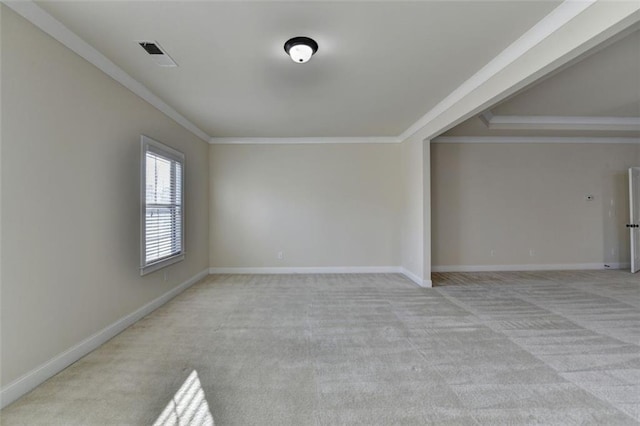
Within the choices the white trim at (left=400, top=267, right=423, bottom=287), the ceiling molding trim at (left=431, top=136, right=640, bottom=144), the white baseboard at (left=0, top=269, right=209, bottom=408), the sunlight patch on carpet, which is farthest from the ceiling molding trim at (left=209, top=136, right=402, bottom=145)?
the sunlight patch on carpet

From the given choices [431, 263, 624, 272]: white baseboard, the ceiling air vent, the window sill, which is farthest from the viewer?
[431, 263, 624, 272]: white baseboard

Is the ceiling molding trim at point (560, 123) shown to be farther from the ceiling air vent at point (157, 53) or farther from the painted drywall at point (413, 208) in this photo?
the ceiling air vent at point (157, 53)

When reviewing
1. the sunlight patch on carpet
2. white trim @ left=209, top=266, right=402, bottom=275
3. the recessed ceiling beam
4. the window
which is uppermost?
the recessed ceiling beam

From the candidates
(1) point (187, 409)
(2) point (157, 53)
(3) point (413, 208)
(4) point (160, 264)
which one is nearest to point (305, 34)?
(2) point (157, 53)

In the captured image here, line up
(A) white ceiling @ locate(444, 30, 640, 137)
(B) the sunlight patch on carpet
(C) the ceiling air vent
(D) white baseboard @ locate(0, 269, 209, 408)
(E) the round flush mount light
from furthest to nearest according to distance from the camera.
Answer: (A) white ceiling @ locate(444, 30, 640, 137) < (C) the ceiling air vent < (E) the round flush mount light < (D) white baseboard @ locate(0, 269, 209, 408) < (B) the sunlight patch on carpet

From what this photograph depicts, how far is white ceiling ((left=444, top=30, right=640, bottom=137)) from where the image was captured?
2.95 metres

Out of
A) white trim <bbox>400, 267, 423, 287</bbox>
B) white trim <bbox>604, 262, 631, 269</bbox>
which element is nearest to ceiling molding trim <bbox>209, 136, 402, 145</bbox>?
white trim <bbox>400, 267, 423, 287</bbox>

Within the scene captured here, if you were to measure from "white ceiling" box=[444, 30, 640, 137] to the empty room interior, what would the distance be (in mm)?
56

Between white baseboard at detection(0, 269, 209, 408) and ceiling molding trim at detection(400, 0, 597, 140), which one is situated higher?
ceiling molding trim at detection(400, 0, 597, 140)

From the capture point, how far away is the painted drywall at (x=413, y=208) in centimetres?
485

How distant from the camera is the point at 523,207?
5.95m

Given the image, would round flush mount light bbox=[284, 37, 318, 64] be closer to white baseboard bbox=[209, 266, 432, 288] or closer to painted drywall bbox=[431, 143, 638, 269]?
white baseboard bbox=[209, 266, 432, 288]

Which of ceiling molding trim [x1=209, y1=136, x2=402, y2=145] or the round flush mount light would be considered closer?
the round flush mount light

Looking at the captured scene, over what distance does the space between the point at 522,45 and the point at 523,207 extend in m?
4.45
